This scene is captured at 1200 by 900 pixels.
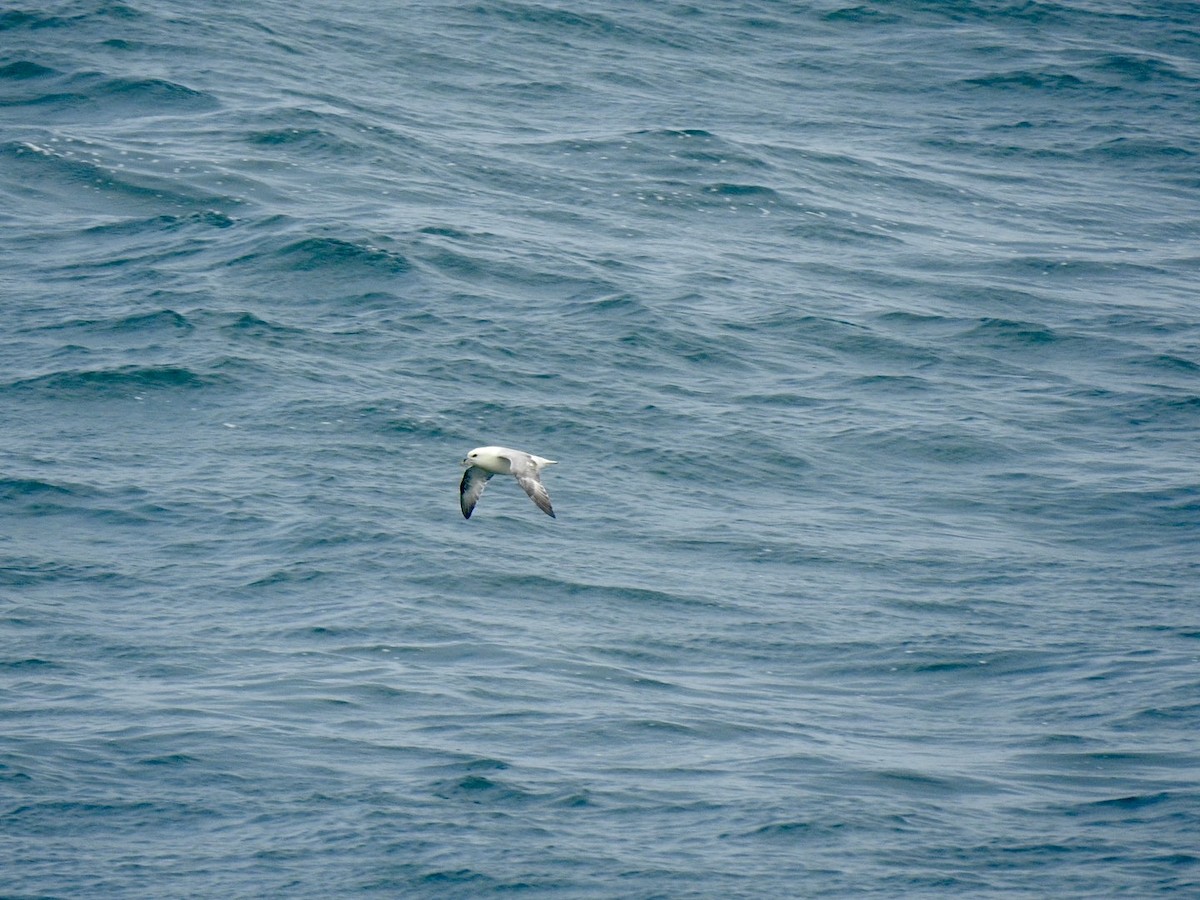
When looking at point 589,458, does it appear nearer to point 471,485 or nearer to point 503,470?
point 471,485

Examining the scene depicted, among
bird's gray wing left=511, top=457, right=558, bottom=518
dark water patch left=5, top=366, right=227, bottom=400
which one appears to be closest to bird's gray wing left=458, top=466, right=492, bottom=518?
bird's gray wing left=511, top=457, right=558, bottom=518

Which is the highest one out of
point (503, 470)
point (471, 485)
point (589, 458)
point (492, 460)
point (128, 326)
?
point (492, 460)

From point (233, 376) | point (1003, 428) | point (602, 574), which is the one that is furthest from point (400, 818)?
point (1003, 428)

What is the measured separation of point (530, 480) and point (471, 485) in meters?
1.26

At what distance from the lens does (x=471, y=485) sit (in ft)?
71.5

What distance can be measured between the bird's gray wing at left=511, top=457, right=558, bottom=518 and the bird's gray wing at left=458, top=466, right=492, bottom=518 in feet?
2.63

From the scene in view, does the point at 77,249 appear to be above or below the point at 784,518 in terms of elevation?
above

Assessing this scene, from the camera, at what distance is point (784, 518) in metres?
30.8

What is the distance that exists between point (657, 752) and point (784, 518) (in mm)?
7320

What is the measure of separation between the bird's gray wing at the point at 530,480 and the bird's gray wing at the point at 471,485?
80 centimetres

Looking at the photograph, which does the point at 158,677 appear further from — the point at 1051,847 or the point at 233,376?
the point at 1051,847

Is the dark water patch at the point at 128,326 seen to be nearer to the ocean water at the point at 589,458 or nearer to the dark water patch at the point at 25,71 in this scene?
the ocean water at the point at 589,458

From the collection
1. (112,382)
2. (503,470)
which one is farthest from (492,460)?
(112,382)

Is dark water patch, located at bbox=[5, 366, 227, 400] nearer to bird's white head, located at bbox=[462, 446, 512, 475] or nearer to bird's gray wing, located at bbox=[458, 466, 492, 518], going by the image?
bird's gray wing, located at bbox=[458, 466, 492, 518]
